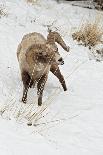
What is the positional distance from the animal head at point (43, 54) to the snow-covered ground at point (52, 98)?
1.93ft

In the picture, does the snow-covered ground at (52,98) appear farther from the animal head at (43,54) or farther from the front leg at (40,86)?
the animal head at (43,54)

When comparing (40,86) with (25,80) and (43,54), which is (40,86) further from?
(43,54)

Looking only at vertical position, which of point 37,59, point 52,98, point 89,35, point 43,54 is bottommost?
point 89,35

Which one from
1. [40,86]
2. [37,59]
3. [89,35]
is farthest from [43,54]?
[89,35]

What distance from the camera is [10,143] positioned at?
450 cm

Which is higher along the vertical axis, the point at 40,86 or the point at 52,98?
the point at 40,86

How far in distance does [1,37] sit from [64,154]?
14.7ft

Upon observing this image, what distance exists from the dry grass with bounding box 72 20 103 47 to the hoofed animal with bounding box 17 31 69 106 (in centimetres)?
290

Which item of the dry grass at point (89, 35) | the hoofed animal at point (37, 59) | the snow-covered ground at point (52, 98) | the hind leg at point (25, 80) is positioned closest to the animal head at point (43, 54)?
the hoofed animal at point (37, 59)

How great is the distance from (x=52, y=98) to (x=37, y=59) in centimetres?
83

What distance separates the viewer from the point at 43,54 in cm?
600

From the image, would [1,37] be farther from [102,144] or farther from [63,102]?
[102,144]

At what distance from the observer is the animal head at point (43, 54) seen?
19.6ft

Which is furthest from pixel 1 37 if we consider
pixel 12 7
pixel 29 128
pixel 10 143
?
pixel 10 143
